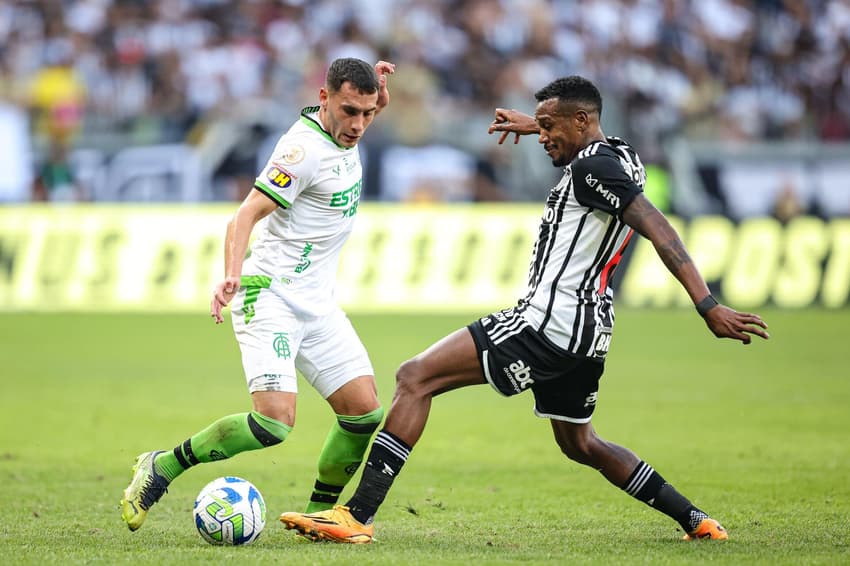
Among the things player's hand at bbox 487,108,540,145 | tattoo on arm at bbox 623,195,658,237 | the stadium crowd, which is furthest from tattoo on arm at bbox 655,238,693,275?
the stadium crowd

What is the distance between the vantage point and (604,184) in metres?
6.21

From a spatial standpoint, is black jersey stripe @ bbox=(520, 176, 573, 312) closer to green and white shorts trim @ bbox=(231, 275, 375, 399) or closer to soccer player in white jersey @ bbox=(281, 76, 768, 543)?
soccer player in white jersey @ bbox=(281, 76, 768, 543)

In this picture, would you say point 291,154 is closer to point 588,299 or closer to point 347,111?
point 347,111

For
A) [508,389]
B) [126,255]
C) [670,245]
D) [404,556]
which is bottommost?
[126,255]

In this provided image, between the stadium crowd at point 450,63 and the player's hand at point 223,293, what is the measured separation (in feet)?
54.8

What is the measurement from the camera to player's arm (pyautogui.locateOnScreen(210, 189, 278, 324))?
6.18 metres

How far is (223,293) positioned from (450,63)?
19.8 m

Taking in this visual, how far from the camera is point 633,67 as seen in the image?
25.2 metres

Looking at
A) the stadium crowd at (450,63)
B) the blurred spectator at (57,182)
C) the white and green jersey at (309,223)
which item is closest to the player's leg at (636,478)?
the white and green jersey at (309,223)

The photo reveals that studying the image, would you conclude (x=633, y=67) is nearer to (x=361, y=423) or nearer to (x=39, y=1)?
(x=39, y=1)

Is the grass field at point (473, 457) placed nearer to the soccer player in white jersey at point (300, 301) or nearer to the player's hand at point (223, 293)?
the soccer player in white jersey at point (300, 301)

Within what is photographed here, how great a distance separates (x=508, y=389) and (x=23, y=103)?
62.9 feet

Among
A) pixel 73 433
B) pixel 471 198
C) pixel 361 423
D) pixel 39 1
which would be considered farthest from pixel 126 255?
pixel 361 423

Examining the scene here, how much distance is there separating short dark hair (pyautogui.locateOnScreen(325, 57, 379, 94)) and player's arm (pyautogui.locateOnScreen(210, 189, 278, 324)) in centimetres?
73
